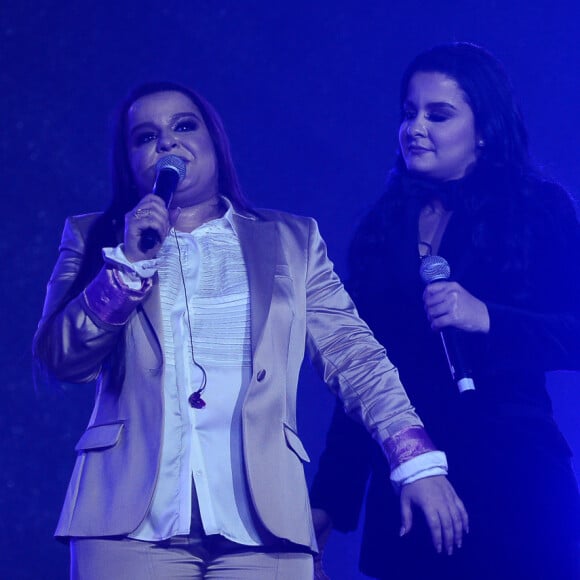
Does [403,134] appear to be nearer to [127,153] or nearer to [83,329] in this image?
[127,153]

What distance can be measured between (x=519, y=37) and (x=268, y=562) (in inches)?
83.6

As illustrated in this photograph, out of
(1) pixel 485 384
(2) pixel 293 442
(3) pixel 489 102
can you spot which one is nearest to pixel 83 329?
(2) pixel 293 442

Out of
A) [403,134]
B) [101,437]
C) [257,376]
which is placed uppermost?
[403,134]

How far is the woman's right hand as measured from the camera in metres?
1.66

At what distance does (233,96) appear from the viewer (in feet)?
10.4

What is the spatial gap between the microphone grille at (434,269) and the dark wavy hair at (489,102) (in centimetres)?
38

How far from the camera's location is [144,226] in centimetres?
166

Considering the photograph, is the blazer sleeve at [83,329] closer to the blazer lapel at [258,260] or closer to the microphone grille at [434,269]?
the blazer lapel at [258,260]

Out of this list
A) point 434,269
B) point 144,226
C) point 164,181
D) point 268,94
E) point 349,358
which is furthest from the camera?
point 268,94

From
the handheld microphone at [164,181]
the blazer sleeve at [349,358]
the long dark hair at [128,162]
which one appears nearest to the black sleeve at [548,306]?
the blazer sleeve at [349,358]

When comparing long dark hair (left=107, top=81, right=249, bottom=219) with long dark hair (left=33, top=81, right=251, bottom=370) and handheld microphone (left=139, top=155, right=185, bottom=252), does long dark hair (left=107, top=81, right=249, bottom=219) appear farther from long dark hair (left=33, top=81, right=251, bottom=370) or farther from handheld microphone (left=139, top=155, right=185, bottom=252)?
handheld microphone (left=139, top=155, right=185, bottom=252)

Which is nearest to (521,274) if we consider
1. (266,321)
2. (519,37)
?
(266,321)

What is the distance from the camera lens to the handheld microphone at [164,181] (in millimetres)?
1662

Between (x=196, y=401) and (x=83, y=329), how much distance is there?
228 mm
